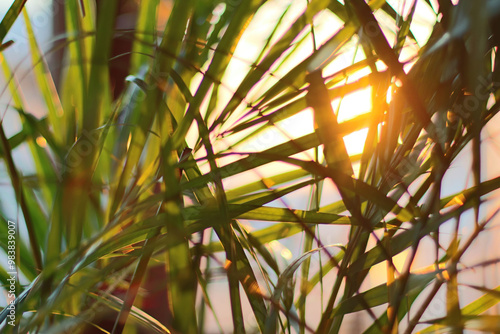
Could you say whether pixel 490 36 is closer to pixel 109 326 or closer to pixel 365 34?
pixel 365 34

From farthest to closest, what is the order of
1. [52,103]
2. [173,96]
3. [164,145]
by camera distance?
[52,103] → [173,96] → [164,145]

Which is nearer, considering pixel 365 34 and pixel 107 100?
pixel 365 34

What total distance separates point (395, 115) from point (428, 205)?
0.04 metres

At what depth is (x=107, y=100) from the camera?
35 centimetres

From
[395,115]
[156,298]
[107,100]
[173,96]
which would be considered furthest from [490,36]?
[156,298]

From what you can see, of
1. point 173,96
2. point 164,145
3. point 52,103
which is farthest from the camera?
point 52,103

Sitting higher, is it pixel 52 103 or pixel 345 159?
pixel 52 103

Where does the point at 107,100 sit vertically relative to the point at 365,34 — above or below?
above

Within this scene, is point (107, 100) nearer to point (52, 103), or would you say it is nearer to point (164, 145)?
point (52, 103)

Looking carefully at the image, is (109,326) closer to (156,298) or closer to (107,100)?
(156,298)

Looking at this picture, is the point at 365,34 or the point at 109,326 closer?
the point at 365,34

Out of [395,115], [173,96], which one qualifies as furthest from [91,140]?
[395,115]

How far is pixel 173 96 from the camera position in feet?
0.84

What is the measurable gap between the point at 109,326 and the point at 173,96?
0.23 meters
